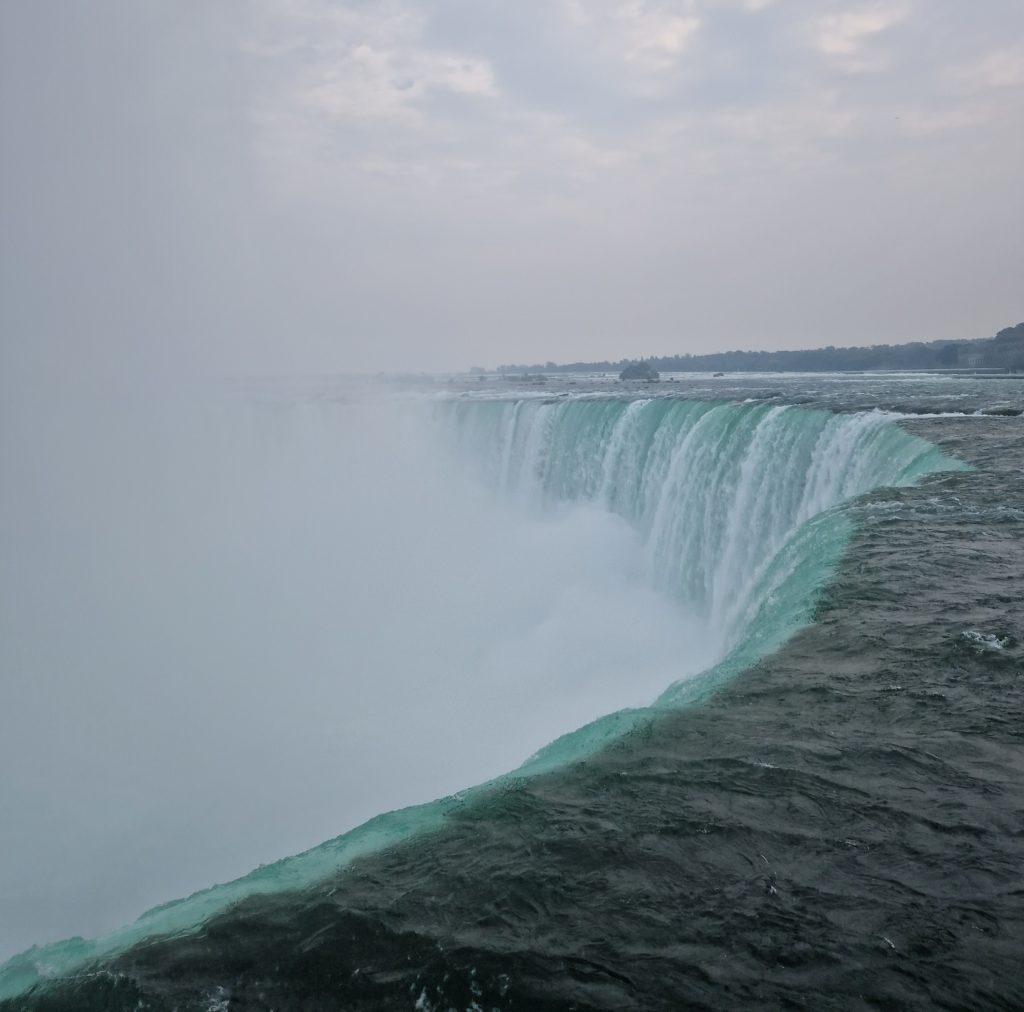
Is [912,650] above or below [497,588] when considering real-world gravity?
above

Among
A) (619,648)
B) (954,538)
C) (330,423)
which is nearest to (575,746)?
(954,538)

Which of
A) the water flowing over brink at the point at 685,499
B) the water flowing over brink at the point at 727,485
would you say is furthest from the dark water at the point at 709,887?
the water flowing over brink at the point at 727,485

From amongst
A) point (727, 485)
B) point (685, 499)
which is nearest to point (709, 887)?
point (727, 485)

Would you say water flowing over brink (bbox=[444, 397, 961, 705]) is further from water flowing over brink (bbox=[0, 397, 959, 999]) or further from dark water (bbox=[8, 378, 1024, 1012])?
dark water (bbox=[8, 378, 1024, 1012])

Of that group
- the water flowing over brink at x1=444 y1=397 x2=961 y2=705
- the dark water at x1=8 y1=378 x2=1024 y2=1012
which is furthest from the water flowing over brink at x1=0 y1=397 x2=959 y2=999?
the dark water at x1=8 y1=378 x2=1024 y2=1012

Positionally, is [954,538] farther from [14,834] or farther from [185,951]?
[14,834]
